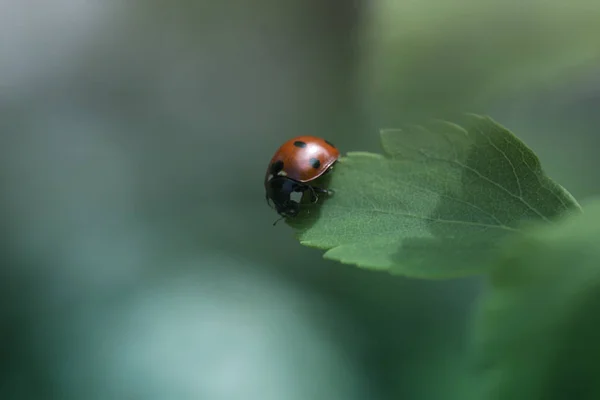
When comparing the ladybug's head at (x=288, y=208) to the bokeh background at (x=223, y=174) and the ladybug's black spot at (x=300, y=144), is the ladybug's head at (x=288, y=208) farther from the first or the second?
the bokeh background at (x=223, y=174)

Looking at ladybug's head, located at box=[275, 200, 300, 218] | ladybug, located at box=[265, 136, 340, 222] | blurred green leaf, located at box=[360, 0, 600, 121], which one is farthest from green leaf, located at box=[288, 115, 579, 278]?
blurred green leaf, located at box=[360, 0, 600, 121]

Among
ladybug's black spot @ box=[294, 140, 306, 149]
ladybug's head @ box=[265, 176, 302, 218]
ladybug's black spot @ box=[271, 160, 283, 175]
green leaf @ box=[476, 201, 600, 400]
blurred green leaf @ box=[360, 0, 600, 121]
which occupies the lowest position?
green leaf @ box=[476, 201, 600, 400]

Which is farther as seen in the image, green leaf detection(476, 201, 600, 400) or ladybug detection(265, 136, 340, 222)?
ladybug detection(265, 136, 340, 222)

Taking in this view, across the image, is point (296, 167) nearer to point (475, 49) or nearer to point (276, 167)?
point (276, 167)

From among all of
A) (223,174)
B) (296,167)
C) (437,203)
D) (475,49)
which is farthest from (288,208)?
(223,174)

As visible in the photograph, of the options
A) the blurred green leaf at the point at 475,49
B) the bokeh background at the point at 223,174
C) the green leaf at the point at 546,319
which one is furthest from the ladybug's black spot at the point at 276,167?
the green leaf at the point at 546,319

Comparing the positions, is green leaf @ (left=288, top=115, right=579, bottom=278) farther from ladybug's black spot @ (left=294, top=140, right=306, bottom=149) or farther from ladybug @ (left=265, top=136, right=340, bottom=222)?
ladybug's black spot @ (left=294, top=140, right=306, bottom=149)
